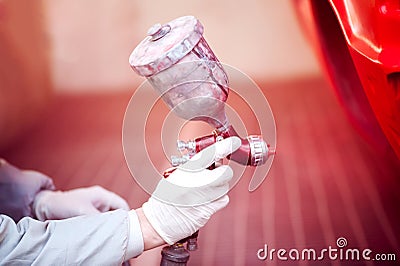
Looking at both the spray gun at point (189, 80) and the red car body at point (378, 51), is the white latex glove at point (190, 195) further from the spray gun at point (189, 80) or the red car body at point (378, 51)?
the red car body at point (378, 51)

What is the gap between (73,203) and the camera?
0.99 meters

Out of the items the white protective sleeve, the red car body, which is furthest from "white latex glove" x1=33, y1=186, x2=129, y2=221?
the red car body

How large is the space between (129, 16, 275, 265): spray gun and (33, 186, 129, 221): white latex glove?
24 cm

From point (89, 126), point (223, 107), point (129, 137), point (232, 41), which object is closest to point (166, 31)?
point (223, 107)

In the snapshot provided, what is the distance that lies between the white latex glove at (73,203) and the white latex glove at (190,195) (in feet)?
0.75

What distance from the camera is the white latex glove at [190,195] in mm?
769

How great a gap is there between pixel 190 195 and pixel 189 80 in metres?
0.15

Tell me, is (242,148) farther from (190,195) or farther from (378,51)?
(378,51)

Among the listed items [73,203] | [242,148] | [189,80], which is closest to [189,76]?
[189,80]

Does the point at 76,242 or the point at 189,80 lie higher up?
the point at 189,80

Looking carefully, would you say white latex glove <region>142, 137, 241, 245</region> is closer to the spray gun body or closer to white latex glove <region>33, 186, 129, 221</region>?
the spray gun body

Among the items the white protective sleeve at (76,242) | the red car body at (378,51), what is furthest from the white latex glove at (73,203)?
the red car body at (378,51)

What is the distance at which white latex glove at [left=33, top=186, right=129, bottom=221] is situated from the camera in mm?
992

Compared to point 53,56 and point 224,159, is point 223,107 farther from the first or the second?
point 53,56
